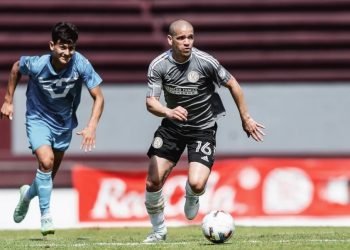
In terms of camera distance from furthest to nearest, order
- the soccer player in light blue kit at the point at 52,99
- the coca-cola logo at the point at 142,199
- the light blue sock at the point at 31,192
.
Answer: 1. the coca-cola logo at the point at 142,199
2. the light blue sock at the point at 31,192
3. the soccer player in light blue kit at the point at 52,99

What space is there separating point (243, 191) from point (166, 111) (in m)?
6.50

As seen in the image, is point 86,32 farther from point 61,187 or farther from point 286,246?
point 286,246

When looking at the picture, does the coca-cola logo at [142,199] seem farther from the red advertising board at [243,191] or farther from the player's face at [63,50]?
the player's face at [63,50]

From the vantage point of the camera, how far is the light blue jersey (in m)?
10.7

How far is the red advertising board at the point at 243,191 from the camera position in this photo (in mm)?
15898

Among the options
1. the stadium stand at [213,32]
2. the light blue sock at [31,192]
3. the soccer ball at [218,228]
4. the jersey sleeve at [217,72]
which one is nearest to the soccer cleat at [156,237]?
the soccer ball at [218,228]

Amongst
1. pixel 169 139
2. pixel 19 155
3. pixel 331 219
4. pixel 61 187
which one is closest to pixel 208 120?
pixel 169 139

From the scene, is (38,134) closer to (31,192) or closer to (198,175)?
(31,192)

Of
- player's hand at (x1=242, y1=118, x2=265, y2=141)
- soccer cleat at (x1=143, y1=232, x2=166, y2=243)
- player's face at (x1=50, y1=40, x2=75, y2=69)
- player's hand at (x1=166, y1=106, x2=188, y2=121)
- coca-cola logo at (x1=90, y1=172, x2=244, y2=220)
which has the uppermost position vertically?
player's face at (x1=50, y1=40, x2=75, y2=69)

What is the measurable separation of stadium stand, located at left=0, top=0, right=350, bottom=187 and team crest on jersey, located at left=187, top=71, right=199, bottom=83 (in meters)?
9.20

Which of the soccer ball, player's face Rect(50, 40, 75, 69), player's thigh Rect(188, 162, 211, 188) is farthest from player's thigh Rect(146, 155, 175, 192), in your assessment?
player's face Rect(50, 40, 75, 69)

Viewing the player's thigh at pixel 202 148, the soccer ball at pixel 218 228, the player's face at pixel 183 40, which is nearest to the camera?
Result: the soccer ball at pixel 218 228

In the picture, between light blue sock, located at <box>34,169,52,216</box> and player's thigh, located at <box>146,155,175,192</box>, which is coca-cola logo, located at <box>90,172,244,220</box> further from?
player's thigh, located at <box>146,155,175,192</box>

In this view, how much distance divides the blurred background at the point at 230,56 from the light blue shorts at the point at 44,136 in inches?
306
